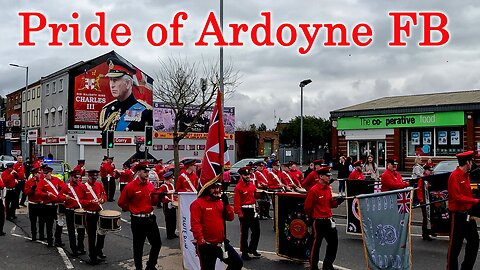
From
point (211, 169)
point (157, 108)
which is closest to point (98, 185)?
point (211, 169)

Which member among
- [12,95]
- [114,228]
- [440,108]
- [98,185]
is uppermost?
[12,95]

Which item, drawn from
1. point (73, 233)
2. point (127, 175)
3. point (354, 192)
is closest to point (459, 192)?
point (354, 192)

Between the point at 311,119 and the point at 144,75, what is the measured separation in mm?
20525

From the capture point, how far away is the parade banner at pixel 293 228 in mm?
9836

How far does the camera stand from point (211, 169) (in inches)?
300

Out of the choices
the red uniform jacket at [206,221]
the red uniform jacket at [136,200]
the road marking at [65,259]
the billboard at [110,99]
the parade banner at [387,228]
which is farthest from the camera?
the billboard at [110,99]

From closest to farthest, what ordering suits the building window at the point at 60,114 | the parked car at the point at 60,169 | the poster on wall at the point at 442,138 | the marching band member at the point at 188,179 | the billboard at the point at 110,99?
the marching band member at the point at 188,179, the parked car at the point at 60,169, the poster on wall at the point at 442,138, the billboard at the point at 110,99, the building window at the point at 60,114

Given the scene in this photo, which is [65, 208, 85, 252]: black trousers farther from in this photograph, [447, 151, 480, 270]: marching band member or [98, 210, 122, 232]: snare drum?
[447, 151, 480, 270]: marching band member

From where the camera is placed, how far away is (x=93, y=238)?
33.6 feet

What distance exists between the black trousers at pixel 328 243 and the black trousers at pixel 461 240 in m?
1.82

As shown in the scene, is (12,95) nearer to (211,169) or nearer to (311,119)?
(311,119)

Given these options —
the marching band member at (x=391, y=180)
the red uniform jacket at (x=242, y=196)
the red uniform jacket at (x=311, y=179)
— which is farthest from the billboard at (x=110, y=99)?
the red uniform jacket at (x=242, y=196)

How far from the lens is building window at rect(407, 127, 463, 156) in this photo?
3553cm

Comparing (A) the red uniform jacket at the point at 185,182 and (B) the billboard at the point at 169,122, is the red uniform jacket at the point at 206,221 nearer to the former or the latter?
(A) the red uniform jacket at the point at 185,182
